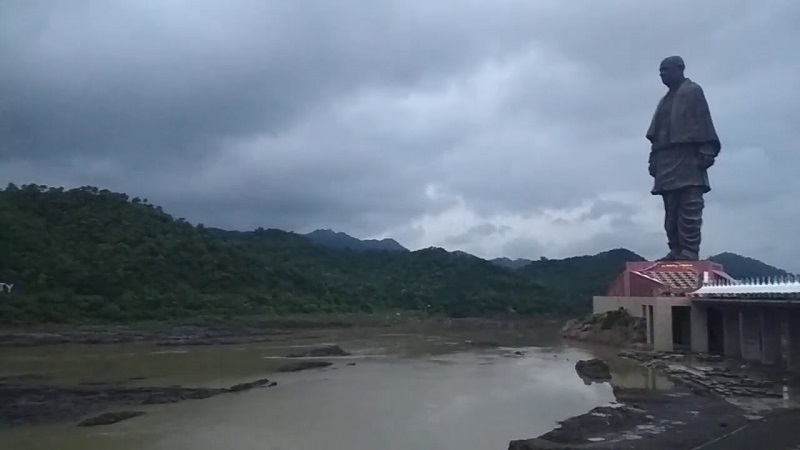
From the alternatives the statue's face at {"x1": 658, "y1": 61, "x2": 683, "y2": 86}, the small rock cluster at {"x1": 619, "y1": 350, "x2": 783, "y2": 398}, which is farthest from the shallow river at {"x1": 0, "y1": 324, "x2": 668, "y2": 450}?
the statue's face at {"x1": 658, "y1": 61, "x2": 683, "y2": 86}

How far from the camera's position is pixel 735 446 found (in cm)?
1227

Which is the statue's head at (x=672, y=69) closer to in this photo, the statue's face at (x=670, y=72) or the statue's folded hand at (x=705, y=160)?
the statue's face at (x=670, y=72)

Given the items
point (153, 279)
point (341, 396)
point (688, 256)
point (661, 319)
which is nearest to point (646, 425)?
point (341, 396)

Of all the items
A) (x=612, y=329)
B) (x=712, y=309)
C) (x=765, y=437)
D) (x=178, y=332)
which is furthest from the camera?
(x=178, y=332)

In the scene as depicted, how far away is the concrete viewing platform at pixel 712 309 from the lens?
866 inches

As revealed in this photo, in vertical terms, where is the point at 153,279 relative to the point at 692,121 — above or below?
below

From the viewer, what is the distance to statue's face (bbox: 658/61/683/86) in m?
Answer: 35.9

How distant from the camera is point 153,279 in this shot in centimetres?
5216

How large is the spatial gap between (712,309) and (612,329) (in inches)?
290

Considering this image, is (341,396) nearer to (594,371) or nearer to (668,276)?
(594,371)

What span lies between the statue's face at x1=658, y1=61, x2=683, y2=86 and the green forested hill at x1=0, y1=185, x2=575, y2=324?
3291cm

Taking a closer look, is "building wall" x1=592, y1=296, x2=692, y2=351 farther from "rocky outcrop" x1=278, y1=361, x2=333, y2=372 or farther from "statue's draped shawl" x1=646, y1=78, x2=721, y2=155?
"rocky outcrop" x1=278, y1=361, x2=333, y2=372

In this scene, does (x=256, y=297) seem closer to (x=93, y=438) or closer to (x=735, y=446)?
(x=93, y=438)

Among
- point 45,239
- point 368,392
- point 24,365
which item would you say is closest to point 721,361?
point 368,392
